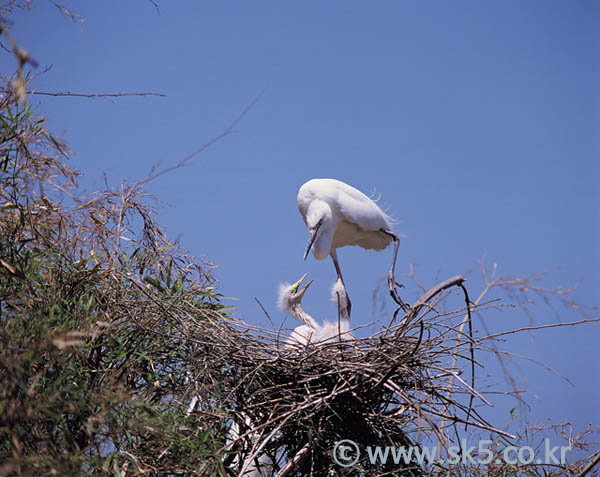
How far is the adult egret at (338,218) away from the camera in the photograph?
14.9 feet

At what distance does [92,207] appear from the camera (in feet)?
10.2

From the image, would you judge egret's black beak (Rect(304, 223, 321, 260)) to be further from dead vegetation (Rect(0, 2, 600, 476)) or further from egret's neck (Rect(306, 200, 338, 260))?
dead vegetation (Rect(0, 2, 600, 476))

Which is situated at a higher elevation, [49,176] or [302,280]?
[302,280]

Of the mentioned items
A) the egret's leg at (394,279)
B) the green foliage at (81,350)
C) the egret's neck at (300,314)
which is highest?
the egret's leg at (394,279)

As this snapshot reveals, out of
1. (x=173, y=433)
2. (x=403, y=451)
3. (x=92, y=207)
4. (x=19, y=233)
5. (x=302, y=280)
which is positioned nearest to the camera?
(x=173, y=433)

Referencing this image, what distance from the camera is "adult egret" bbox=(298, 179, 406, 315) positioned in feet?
14.9

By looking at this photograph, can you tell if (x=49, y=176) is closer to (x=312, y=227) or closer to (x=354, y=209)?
(x=312, y=227)

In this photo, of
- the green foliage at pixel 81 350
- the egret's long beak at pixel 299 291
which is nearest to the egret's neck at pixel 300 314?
the egret's long beak at pixel 299 291

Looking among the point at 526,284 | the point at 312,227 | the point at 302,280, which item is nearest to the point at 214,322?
the point at 526,284

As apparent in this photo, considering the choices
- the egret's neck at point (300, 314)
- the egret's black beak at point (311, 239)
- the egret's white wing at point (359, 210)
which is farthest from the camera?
the egret's white wing at point (359, 210)

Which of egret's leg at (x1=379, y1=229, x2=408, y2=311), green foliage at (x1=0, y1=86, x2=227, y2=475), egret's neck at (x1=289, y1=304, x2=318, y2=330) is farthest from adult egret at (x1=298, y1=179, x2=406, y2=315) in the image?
green foliage at (x1=0, y1=86, x2=227, y2=475)

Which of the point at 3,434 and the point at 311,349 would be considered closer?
the point at 3,434

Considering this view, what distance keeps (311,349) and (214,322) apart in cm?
39

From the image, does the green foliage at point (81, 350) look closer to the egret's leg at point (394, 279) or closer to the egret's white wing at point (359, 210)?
the egret's leg at point (394, 279)
